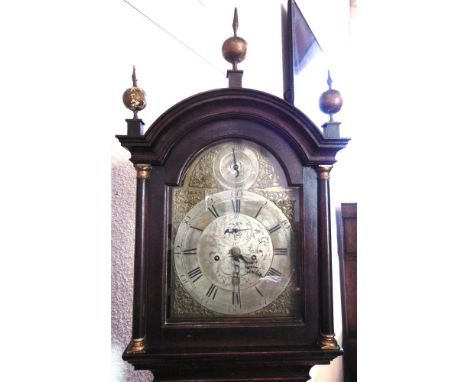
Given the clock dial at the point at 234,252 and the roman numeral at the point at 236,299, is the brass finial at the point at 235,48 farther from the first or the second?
the roman numeral at the point at 236,299

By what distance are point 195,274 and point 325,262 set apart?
0.25 metres

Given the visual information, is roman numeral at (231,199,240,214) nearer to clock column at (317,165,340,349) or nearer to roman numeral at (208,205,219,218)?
roman numeral at (208,205,219,218)

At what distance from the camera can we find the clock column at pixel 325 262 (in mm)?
558

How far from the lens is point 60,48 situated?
0.57 metres

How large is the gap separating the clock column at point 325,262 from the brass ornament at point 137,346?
0.32m

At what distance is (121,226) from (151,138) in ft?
0.86

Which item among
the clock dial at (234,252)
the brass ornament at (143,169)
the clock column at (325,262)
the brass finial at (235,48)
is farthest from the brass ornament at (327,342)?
the brass finial at (235,48)

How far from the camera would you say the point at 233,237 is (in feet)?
1.90

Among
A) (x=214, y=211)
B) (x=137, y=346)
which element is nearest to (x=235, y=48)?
(x=214, y=211)

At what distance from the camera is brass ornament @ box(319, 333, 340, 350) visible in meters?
0.55

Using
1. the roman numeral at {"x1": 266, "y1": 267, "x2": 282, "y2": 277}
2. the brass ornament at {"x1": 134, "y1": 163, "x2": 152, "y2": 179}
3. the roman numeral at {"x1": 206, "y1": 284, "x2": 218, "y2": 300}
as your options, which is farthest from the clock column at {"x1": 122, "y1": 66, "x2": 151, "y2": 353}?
the roman numeral at {"x1": 266, "y1": 267, "x2": 282, "y2": 277}

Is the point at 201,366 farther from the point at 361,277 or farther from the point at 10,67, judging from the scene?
the point at 10,67

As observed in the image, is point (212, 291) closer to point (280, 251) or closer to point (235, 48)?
point (280, 251)

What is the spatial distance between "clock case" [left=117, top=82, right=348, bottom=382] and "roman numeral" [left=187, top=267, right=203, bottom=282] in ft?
0.14
